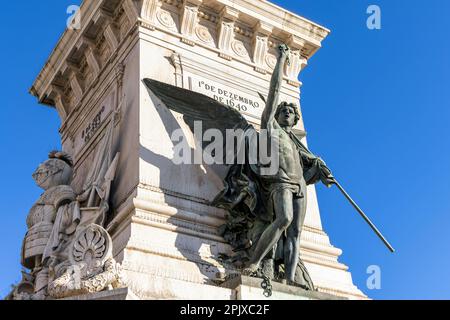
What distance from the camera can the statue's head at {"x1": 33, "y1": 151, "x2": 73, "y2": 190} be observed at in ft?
46.1

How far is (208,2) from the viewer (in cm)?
1495

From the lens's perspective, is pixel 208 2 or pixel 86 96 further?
pixel 86 96

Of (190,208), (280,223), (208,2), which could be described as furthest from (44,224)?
(208,2)

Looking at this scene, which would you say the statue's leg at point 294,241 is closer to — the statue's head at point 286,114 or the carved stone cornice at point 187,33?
the statue's head at point 286,114

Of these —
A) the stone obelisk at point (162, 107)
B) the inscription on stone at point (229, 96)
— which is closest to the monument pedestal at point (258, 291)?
the stone obelisk at point (162, 107)

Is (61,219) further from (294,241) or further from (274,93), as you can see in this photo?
(274,93)

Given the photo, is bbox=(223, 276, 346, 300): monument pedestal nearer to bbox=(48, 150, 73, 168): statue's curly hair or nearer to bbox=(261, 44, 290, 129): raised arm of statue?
bbox=(261, 44, 290, 129): raised arm of statue

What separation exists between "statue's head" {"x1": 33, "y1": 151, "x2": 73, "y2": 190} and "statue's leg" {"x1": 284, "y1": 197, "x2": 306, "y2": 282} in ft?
16.8

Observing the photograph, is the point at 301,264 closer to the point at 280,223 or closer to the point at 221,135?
the point at 280,223

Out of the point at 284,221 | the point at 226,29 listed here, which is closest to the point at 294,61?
the point at 226,29

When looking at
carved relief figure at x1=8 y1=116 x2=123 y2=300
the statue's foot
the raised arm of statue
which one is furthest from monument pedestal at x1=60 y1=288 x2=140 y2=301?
the raised arm of statue

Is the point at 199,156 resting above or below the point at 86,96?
below

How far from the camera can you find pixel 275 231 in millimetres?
11273
